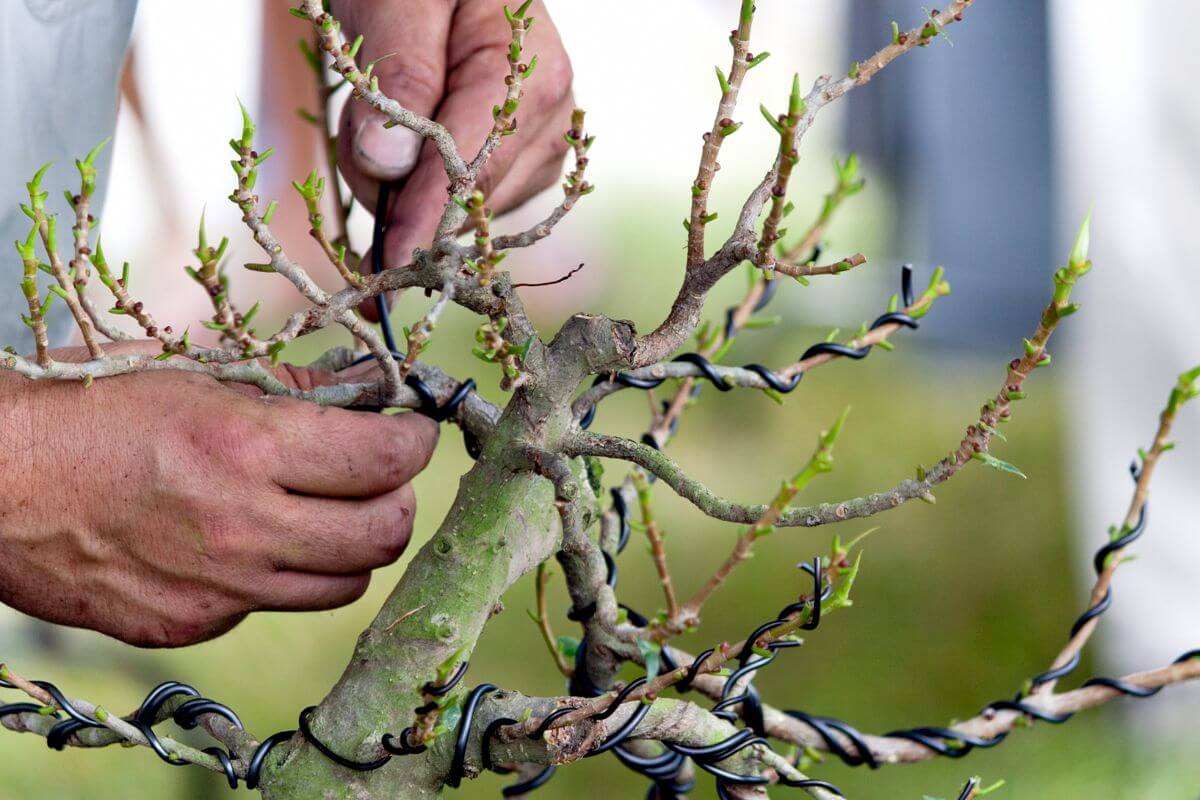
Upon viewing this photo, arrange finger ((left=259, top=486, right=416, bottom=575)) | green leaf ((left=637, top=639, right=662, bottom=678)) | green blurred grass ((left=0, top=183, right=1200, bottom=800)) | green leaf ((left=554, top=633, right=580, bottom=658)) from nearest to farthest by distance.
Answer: green leaf ((left=637, top=639, right=662, bottom=678)) < finger ((left=259, top=486, right=416, bottom=575)) < green leaf ((left=554, top=633, right=580, bottom=658)) < green blurred grass ((left=0, top=183, right=1200, bottom=800))

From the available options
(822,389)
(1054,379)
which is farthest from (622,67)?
(1054,379)

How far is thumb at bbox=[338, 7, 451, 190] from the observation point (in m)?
0.83

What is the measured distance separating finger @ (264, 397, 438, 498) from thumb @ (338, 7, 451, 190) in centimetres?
21

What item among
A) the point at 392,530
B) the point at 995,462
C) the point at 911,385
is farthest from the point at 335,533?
the point at 911,385

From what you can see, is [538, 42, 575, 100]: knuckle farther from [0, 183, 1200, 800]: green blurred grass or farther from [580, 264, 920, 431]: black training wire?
[0, 183, 1200, 800]: green blurred grass

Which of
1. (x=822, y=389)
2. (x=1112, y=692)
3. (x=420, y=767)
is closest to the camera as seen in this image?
(x=420, y=767)

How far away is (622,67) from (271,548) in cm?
382

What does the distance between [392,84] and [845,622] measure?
224cm

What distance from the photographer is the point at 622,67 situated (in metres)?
4.29

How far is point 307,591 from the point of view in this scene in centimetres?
79

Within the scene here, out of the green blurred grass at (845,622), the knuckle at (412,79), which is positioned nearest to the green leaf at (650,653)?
the knuckle at (412,79)

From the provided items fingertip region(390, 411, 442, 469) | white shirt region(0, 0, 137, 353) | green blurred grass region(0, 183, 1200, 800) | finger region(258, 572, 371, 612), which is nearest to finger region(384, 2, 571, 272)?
fingertip region(390, 411, 442, 469)

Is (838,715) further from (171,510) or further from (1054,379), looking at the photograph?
(171,510)

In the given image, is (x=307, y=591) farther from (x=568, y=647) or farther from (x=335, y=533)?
(x=568, y=647)
